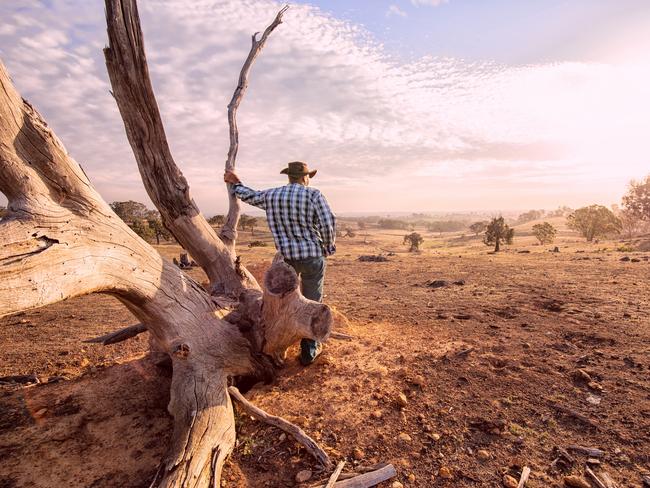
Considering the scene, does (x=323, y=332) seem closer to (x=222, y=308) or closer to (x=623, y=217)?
(x=222, y=308)

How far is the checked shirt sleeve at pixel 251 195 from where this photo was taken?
4.13 m

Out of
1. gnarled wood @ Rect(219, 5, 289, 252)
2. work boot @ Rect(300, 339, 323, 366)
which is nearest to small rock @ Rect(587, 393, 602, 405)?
work boot @ Rect(300, 339, 323, 366)

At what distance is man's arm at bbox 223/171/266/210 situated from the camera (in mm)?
4144

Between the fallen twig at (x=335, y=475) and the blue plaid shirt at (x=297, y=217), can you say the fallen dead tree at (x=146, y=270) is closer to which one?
the fallen twig at (x=335, y=475)

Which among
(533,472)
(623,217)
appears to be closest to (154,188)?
(533,472)

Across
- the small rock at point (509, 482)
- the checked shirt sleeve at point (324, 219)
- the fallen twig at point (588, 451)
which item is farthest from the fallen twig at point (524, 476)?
the checked shirt sleeve at point (324, 219)

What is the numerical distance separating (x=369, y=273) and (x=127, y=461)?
40.7 ft

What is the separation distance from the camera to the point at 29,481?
Answer: 8.98 ft

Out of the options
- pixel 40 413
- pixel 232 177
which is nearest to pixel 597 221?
pixel 232 177

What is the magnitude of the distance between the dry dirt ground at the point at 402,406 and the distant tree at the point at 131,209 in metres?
43.6

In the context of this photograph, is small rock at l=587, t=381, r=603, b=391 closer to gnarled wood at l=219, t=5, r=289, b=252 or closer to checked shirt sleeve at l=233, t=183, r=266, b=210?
checked shirt sleeve at l=233, t=183, r=266, b=210

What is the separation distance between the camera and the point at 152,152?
3.57 meters

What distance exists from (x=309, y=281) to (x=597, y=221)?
48516 mm

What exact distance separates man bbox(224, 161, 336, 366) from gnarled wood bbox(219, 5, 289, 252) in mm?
1084
